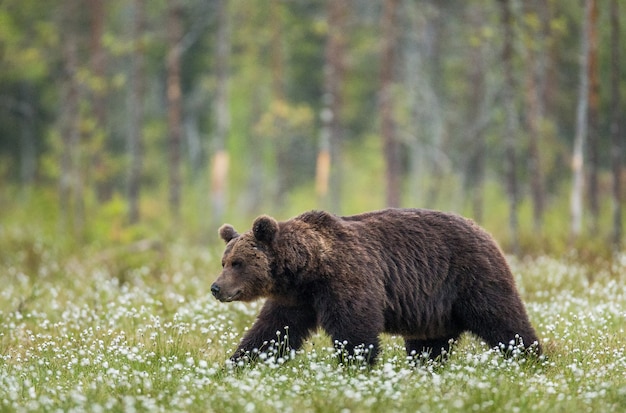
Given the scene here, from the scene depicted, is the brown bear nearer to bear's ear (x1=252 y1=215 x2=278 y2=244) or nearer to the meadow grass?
bear's ear (x1=252 y1=215 x2=278 y2=244)

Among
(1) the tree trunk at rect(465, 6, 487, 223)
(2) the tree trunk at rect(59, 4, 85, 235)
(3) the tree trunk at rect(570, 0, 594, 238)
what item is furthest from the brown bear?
(2) the tree trunk at rect(59, 4, 85, 235)

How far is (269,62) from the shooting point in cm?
3347

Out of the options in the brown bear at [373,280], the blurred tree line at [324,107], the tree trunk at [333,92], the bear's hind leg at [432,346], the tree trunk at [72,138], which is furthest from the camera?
the tree trunk at [333,92]

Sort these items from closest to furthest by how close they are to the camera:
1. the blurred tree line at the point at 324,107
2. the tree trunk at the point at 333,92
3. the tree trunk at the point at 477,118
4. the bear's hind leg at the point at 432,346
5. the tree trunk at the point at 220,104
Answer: the bear's hind leg at the point at 432,346, the blurred tree line at the point at 324,107, the tree trunk at the point at 477,118, the tree trunk at the point at 220,104, the tree trunk at the point at 333,92

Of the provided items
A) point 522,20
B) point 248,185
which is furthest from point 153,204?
point 522,20

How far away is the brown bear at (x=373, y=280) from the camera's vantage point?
7363 millimetres

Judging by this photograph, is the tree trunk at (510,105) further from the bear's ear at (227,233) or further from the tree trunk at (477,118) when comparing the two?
the bear's ear at (227,233)

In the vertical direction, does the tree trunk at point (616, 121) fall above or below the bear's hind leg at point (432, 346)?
above

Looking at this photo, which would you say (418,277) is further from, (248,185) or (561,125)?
(248,185)

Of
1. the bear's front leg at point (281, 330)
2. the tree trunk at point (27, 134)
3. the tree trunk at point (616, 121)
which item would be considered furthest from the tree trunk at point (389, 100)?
the tree trunk at point (27, 134)

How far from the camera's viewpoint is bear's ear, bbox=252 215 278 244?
7.41 meters

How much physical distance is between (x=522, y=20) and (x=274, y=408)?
12421 mm

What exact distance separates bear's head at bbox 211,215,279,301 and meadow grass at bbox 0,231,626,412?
68 cm

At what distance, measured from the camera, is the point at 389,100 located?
2153cm
